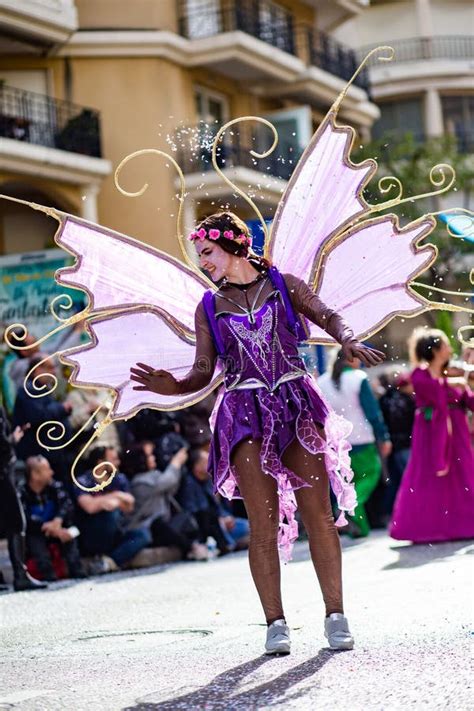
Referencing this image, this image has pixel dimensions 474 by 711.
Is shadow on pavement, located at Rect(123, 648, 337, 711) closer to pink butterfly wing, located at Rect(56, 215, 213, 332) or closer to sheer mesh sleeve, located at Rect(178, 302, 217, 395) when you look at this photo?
sheer mesh sleeve, located at Rect(178, 302, 217, 395)

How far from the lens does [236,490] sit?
656 centimetres

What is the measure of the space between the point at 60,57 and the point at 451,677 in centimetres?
2516

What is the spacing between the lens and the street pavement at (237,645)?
16.5ft

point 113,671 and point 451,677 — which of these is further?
point 113,671

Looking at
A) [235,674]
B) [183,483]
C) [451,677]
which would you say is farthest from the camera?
[183,483]

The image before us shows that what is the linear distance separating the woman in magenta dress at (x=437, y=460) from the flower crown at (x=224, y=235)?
552 cm

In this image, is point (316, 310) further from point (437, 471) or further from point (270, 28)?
point (270, 28)

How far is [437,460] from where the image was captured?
40.2 feet

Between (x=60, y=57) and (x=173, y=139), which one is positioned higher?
(x=60, y=57)

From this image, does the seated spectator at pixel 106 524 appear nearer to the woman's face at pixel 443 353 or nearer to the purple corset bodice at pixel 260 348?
the woman's face at pixel 443 353

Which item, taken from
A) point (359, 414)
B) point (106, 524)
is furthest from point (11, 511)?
point (359, 414)

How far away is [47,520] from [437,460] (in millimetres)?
3265

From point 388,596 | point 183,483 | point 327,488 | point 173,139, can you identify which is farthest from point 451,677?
point 183,483

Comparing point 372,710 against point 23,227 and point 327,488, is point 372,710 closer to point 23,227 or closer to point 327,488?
point 327,488
